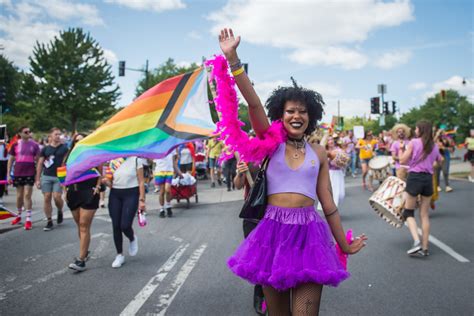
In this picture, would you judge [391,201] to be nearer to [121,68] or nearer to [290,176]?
[290,176]

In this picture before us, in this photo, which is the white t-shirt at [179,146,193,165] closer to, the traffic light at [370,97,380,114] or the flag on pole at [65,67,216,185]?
the flag on pole at [65,67,216,185]

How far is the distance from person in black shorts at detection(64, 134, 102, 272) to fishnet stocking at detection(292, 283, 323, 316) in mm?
3883

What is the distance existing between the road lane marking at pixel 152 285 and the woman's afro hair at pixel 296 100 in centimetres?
245

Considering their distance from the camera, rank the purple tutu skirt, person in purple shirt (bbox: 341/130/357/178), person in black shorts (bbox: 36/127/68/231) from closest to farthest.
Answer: the purple tutu skirt < person in black shorts (bbox: 36/127/68/231) < person in purple shirt (bbox: 341/130/357/178)

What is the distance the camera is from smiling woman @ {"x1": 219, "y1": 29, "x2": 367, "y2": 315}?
8.99 feet

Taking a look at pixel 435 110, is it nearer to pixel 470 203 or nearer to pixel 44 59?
pixel 44 59

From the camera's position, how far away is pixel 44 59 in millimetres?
51656

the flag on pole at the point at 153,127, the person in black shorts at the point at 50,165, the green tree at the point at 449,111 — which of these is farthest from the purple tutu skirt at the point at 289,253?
the green tree at the point at 449,111

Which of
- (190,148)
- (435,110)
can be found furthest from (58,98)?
(435,110)

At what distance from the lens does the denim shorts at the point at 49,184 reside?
8.76 m

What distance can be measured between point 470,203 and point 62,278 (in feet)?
32.4

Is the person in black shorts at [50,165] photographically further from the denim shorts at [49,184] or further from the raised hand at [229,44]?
the raised hand at [229,44]

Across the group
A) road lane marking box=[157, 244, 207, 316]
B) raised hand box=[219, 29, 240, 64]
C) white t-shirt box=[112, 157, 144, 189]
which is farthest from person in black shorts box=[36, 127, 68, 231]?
raised hand box=[219, 29, 240, 64]

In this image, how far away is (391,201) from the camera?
6.65 m
